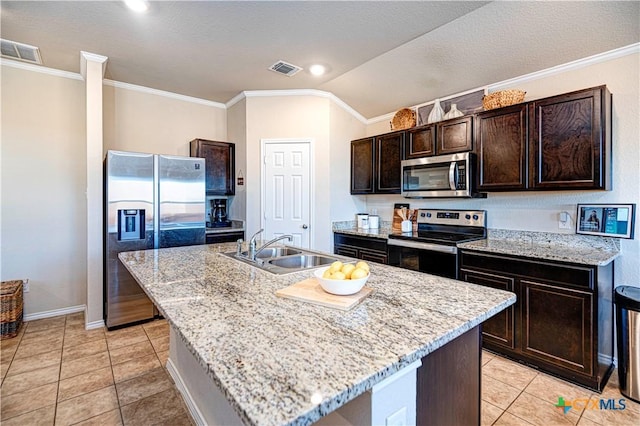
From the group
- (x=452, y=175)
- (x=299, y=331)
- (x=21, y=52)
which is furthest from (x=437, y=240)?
(x=21, y=52)

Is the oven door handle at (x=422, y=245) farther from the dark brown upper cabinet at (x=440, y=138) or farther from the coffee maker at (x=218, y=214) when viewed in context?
the coffee maker at (x=218, y=214)

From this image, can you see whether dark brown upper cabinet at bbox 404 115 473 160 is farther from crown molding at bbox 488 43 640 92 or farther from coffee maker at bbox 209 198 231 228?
coffee maker at bbox 209 198 231 228

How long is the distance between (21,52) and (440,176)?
4264 millimetres

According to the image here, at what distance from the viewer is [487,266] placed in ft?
8.39

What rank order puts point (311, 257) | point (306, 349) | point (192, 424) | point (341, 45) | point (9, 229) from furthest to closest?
point (9, 229) < point (341, 45) < point (311, 257) < point (192, 424) < point (306, 349)

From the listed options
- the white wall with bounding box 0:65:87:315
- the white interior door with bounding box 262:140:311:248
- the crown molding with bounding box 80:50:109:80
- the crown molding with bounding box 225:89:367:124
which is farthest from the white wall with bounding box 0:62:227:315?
the white interior door with bounding box 262:140:311:248

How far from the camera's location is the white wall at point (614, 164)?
2348mm

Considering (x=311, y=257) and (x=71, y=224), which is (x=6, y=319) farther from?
(x=311, y=257)

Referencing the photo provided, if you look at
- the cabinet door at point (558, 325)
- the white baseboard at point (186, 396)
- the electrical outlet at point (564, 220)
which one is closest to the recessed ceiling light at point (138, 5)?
the white baseboard at point (186, 396)

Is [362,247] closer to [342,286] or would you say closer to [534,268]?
[534,268]

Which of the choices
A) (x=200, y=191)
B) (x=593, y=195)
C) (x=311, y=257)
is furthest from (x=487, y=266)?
(x=200, y=191)

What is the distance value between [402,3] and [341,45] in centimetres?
71

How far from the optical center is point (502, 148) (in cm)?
275

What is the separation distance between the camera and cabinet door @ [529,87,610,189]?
7.35 feet
